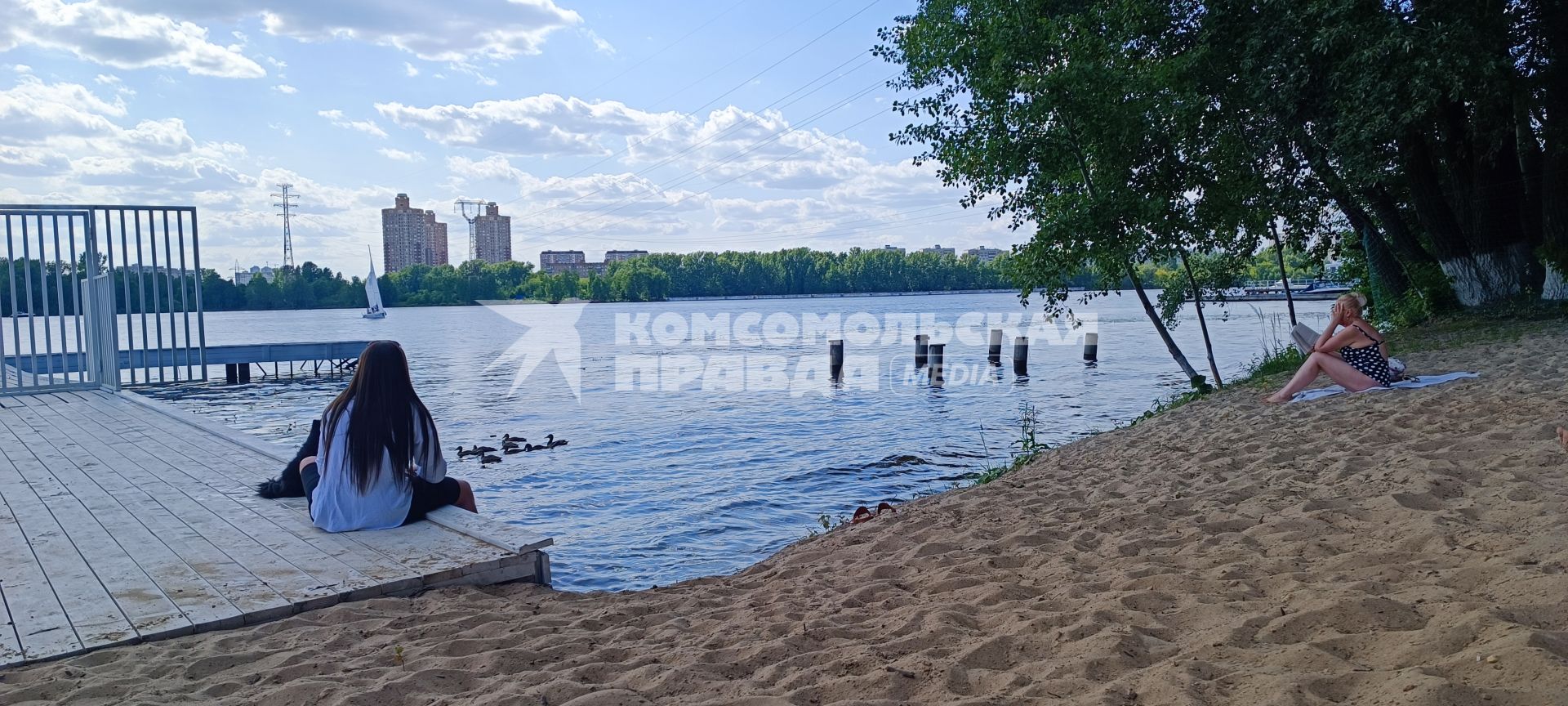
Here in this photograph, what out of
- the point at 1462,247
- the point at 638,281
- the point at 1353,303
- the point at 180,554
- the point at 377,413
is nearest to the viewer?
the point at 180,554

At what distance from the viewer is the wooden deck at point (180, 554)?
4.44 meters

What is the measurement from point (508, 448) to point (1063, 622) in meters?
13.0

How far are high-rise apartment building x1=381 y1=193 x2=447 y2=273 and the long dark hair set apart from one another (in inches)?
5258

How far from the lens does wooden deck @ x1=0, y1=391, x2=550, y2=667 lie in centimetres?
444

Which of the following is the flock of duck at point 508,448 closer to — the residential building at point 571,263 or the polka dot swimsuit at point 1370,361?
the polka dot swimsuit at point 1370,361

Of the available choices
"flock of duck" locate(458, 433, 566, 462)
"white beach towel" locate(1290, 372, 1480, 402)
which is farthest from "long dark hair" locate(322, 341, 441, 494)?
"flock of duck" locate(458, 433, 566, 462)

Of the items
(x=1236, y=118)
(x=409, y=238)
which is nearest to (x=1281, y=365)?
(x=1236, y=118)

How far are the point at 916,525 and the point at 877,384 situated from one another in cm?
2048

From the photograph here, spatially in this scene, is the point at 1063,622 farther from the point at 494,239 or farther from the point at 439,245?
the point at 439,245

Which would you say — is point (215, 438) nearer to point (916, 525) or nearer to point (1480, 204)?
point (916, 525)

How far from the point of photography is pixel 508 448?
15852 millimetres

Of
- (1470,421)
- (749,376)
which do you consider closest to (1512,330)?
(1470,421)

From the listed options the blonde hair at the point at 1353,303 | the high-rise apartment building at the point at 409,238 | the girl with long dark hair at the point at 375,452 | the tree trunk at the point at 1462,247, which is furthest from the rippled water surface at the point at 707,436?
the high-rise apartment building at the point at 409,238

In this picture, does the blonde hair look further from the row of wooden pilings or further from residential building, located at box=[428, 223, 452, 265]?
residential building, located at box=[428, 223, 452, 265]
